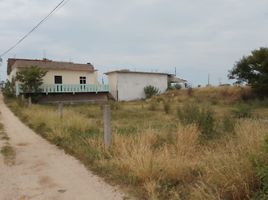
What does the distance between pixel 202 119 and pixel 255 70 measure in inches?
1046

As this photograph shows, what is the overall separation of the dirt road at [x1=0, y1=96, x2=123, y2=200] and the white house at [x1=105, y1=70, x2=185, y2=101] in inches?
1474

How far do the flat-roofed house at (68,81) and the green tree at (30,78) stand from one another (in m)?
1.47

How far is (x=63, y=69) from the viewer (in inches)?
1753

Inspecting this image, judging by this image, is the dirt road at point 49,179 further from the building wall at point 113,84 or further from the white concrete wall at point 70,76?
the building wall at point 113,84

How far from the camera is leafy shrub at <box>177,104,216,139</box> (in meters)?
9.84

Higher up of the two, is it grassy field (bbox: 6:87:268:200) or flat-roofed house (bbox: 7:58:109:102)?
flat-roofed house (bbox: 7:58:109:102)

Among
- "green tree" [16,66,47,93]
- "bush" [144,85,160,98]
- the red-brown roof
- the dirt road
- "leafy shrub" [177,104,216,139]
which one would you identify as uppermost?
the red-brown roof

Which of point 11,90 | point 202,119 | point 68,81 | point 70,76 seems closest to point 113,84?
point 70,76

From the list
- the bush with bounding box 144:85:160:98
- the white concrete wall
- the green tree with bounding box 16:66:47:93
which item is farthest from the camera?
the bush with bounding box 144:85:160:98

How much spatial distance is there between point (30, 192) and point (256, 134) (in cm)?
384

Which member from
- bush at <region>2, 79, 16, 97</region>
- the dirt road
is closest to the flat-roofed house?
bush at <region>2, 79, 16, 97</region>

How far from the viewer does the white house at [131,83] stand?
47.8 m

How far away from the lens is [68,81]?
45062 millimetres

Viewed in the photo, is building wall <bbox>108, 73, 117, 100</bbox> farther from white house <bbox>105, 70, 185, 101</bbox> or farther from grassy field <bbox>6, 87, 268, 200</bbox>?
grassy field <bbox>6, 87, 268, 200</bbox>
